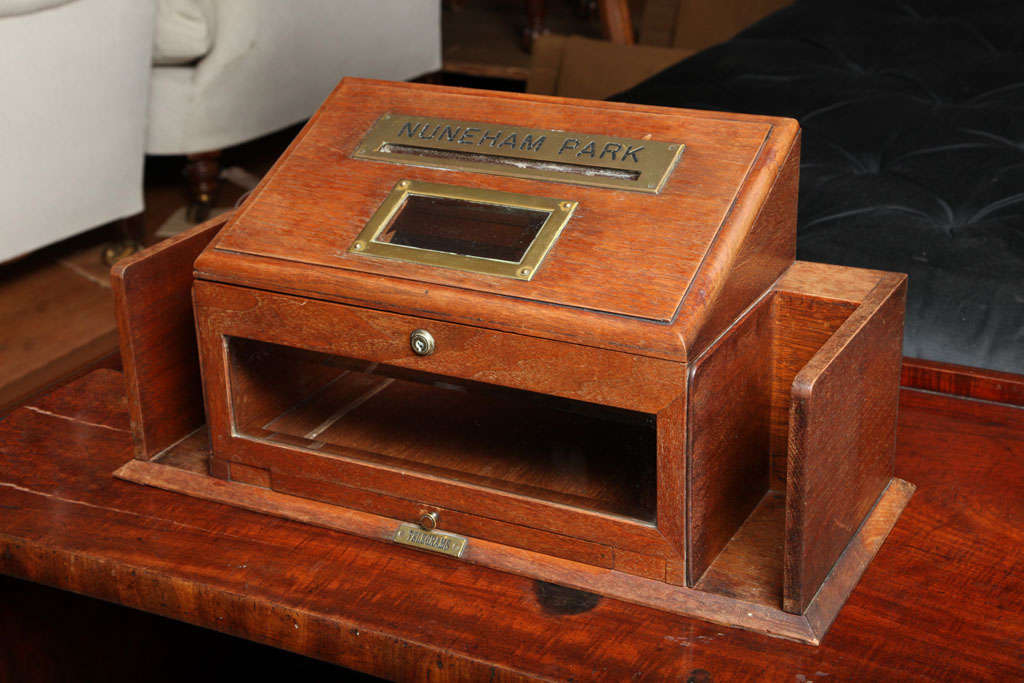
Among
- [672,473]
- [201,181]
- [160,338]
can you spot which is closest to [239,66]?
[201,181]

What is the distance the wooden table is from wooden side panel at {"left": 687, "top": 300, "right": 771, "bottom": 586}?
3.0 inches

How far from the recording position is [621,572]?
30.9 inches

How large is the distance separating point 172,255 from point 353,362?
7.3 inches

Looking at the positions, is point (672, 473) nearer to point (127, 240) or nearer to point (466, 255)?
point (466, 255)

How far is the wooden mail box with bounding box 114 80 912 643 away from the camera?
0.74 metres

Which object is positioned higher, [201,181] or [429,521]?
[429,521]

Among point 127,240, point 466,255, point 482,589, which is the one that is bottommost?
point 127,240

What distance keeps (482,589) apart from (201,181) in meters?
1.85

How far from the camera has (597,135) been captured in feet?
2.77

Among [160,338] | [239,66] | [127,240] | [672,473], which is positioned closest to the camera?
[672,473]

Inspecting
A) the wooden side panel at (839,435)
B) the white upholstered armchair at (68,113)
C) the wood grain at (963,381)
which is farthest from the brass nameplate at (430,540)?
the white upholstered armchair at (68,113)

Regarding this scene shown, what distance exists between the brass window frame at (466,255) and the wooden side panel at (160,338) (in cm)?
20

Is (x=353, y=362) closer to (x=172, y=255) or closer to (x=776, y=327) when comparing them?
(x=172, y=255)

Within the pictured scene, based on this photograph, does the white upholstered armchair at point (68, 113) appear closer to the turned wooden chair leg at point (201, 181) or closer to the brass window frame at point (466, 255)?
the turned wooden chair leg at point (201, 181)
